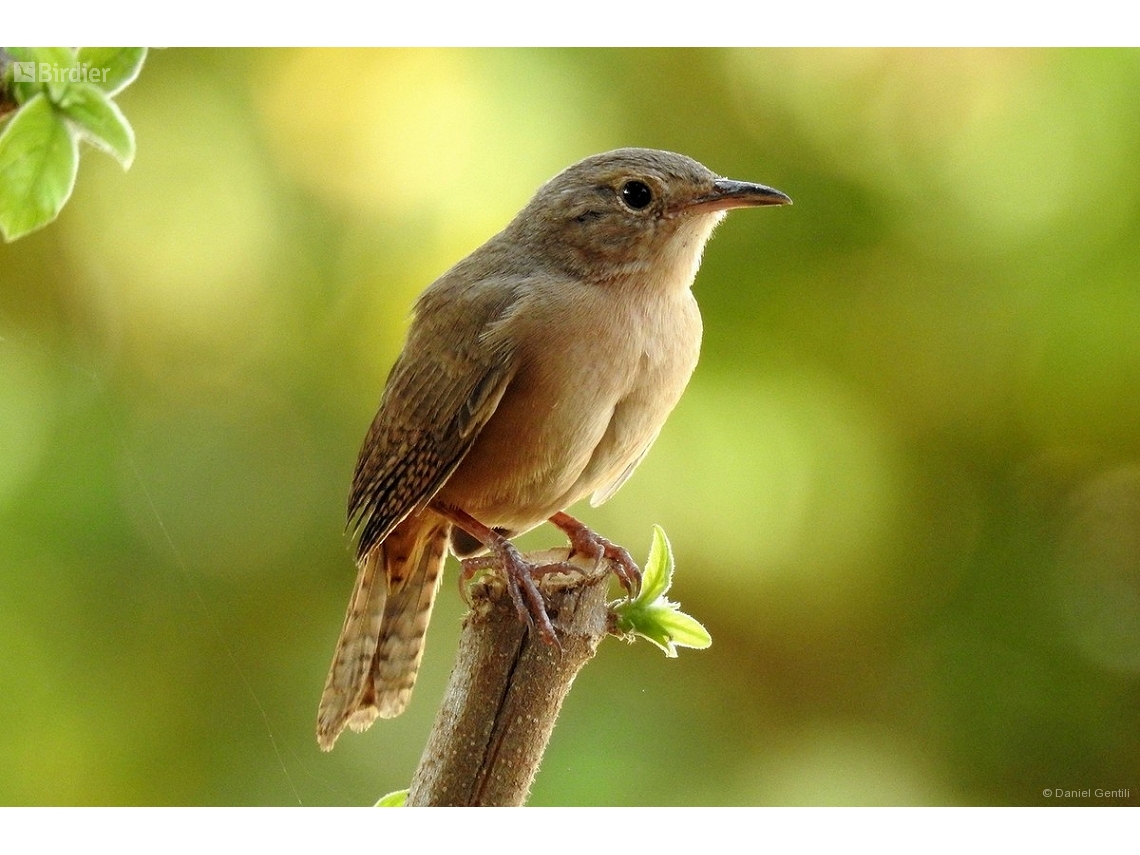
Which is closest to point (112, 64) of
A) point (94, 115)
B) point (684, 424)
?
point (94, 115)

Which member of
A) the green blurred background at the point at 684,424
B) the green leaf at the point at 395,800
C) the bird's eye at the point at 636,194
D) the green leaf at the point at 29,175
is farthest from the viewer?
the green blurred background at the point at 684,424

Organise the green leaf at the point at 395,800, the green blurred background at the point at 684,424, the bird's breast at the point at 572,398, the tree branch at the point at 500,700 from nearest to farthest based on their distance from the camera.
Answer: the tree branch at the point at 500,700, the green leaf at the point at 395,800, the bird's breast at the point at 572,398, the green blurred background at the point at 684,424

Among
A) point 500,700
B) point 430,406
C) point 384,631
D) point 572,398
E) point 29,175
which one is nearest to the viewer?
point 29,175

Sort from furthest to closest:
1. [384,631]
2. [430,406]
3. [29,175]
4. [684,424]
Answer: [684,424] → [384,631] → [430,406] → [29,175]

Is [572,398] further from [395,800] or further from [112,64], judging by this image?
[112,64]

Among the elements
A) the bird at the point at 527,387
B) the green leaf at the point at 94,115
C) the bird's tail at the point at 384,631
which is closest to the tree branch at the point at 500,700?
the bird at the point at 527,387

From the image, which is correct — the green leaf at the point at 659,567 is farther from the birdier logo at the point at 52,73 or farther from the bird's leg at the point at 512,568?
the birdier logo at the point at 52,73

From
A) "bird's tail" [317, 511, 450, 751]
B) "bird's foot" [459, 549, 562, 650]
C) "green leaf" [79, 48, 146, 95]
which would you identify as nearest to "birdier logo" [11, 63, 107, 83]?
"green leaf" [79, 48, 146, 95]
